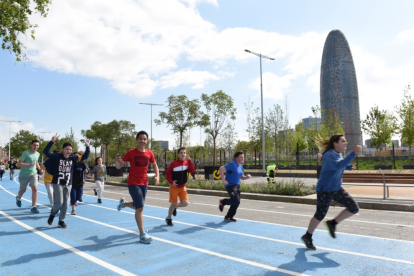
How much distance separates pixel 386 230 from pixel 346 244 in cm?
172

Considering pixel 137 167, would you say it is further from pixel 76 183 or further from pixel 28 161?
pixel 28 161

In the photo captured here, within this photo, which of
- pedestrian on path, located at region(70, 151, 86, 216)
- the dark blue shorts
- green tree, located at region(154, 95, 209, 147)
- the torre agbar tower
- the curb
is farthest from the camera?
the torre agbar tower

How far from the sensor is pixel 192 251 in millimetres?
4867

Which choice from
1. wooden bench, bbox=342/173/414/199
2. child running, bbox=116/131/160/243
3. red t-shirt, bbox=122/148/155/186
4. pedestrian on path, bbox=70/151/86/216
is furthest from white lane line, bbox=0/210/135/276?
wooden bench, bbox=342/173/414/199

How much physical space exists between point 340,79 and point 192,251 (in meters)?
131

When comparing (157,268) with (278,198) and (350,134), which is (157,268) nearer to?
(278,198)

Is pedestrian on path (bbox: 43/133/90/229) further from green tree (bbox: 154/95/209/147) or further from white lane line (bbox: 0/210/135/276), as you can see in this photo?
green tree (bbox: 154/95/209/147)

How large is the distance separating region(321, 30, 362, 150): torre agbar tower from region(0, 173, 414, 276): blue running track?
400 ft

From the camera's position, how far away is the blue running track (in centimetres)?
403

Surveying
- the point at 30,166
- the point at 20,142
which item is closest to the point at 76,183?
the point at 30,166

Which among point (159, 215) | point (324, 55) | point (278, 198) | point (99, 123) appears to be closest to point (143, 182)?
point (159, 215)

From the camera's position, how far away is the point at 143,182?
18.4ft

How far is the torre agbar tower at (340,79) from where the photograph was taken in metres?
121

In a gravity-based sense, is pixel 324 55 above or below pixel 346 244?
above
